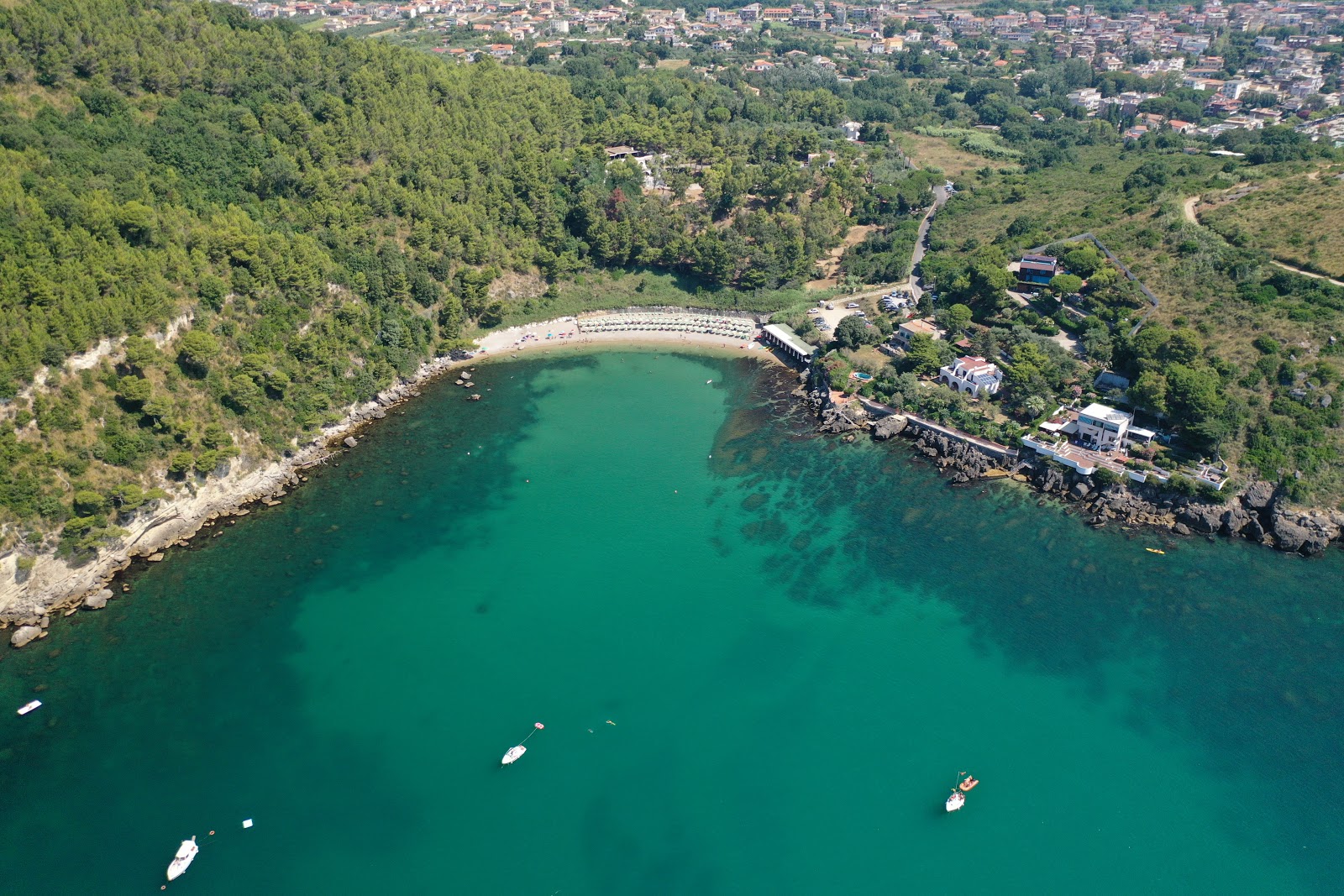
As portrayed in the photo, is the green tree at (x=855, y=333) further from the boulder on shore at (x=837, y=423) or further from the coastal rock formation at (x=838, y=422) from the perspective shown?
the boulder on shore at (x=837, y=423)

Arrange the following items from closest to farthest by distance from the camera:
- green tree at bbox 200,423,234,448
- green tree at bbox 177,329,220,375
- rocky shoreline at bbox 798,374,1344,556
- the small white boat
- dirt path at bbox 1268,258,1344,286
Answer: the small white boat, rocky shoreline at bbox 798,374,1344,556, green tree at bbox 200,423,234,448, green tree at bbox 177,329,220,375, dirt path at bbox 1268,258,1344,286

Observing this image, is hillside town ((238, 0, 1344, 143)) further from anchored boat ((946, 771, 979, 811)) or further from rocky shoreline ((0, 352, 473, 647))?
anchored boat ((946, 771, 979, 811))

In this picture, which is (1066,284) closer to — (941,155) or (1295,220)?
(1295,220)

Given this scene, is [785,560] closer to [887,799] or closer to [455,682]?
[887,799]

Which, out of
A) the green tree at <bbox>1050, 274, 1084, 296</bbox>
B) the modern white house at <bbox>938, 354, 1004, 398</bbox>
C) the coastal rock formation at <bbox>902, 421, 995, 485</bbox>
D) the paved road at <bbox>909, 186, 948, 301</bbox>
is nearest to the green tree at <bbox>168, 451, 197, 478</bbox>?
the coastal rock formation at <bbox>902, 421, 995, 485</bbox>

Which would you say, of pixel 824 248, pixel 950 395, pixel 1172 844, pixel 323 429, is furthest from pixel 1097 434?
pixel 323 429
